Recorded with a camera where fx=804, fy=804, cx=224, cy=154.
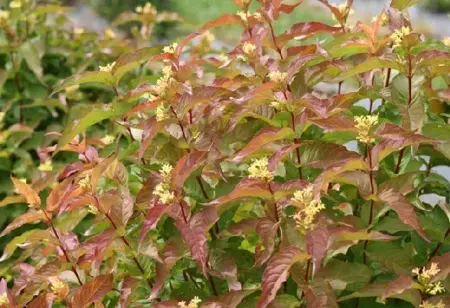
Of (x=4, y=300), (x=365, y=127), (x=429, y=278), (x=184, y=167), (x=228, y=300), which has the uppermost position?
(x=365, y=127)

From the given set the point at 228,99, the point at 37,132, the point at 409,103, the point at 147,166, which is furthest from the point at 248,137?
the point at 37,132

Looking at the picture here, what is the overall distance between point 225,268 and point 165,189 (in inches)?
7.2

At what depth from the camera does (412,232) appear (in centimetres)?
154

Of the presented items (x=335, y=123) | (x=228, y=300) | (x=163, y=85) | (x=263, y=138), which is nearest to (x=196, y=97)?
(x=163, y=85)

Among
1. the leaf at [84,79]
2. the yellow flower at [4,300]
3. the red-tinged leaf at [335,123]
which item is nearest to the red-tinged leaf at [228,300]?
the red-tinged leaf at [335,123]

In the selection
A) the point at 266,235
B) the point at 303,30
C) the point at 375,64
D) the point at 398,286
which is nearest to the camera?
the point at 398,286

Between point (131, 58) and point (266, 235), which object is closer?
point (266, 235)

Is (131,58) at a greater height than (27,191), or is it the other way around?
(131,58)

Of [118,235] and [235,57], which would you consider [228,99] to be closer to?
[235,57]

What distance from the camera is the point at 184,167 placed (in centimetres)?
145

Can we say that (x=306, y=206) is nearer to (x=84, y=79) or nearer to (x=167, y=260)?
(x=167, y=260)

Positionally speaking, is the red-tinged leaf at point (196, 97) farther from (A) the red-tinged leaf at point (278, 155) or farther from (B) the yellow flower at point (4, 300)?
(B) the yellow flower at point (4, 300)

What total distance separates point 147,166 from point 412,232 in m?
0.55

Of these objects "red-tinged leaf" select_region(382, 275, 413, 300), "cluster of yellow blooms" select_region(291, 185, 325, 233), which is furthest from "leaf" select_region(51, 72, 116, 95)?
"red-tinged leaf" select_region(382, 275, 413, 300)
